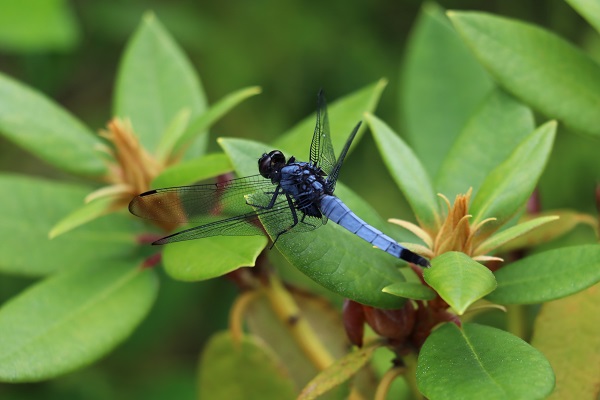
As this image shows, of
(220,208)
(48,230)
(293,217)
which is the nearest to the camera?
(293,217)

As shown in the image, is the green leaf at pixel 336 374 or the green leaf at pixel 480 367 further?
the green leaf at pixel 336 374

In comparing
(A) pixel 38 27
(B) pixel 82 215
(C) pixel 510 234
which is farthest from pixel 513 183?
(A) pixel 38 27

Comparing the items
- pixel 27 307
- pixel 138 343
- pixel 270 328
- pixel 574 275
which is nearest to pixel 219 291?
pixel 138 343

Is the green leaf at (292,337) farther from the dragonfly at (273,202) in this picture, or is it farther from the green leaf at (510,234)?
the green leaf at (510,234)

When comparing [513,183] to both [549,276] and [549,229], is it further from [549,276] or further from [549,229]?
[549,229]

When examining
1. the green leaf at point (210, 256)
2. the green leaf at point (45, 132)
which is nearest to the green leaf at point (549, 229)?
the green leaf at point (210, 256)
